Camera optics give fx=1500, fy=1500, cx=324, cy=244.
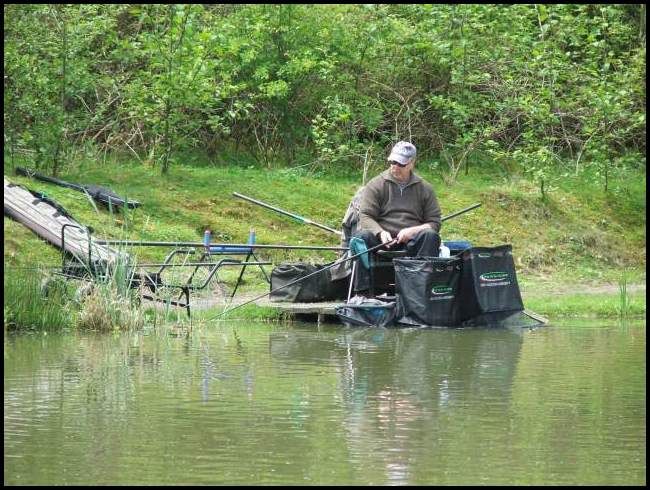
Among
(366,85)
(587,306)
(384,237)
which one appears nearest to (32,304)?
(384,237)

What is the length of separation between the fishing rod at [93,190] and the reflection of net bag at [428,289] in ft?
18.2

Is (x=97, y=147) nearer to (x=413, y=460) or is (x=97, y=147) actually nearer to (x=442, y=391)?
(x=442, y=391)

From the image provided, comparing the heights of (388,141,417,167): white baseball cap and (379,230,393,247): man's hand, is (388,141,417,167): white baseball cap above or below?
above

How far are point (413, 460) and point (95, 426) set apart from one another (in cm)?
175

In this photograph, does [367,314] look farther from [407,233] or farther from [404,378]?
[404,378]

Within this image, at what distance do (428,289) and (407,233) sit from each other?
740 mm

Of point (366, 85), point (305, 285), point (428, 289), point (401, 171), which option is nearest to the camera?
point (428, 289)

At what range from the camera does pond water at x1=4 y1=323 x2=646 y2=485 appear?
652 cm

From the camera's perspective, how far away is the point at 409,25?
24062 mm

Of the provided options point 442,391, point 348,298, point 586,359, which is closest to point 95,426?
point 442,391

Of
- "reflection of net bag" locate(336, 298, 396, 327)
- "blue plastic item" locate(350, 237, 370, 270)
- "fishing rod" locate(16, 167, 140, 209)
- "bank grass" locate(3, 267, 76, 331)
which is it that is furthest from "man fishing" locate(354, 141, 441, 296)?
"fishing rod" locate(16, 167, 140, 209)

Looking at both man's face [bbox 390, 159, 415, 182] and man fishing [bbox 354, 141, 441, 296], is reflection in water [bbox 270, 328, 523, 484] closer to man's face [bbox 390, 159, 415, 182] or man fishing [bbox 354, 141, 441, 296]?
man fishing [bbox 354, 141, 441, 296]

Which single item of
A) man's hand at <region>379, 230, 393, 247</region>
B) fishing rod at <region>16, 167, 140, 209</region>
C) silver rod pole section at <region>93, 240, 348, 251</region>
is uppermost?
fishing rod at <region>16, 167, 140, 209</region>

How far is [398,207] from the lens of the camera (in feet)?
47.3
